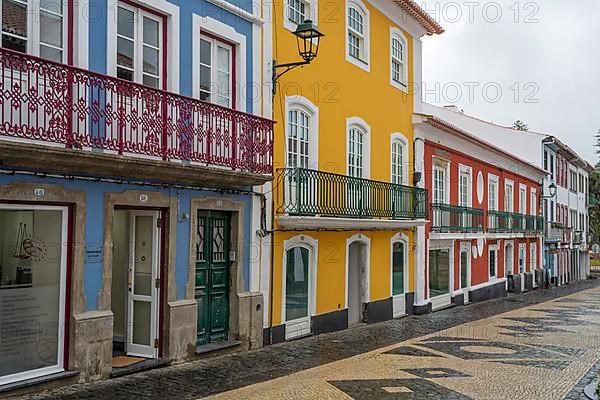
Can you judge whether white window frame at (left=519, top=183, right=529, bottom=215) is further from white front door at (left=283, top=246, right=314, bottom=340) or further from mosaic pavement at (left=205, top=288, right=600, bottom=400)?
white front door at (left=283, top=246, right=314, bottom=340)

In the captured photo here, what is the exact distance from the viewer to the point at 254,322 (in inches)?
436

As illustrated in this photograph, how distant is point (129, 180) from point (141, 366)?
2455 millimetres

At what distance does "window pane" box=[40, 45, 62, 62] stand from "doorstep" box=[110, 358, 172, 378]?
388 cm

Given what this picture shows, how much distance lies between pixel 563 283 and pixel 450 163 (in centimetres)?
2237

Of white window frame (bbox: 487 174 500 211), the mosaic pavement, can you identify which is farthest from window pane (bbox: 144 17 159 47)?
white window frame (bbox: 487 174 500 211)

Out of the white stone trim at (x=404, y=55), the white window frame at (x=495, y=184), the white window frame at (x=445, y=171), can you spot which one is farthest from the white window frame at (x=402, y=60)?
the white window frame at (x=495, y=184)

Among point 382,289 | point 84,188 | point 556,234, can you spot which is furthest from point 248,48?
point 556,234

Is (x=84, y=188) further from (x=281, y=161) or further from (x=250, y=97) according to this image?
(x=281, y=161)

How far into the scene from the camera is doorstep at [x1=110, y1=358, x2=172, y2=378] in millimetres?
8459

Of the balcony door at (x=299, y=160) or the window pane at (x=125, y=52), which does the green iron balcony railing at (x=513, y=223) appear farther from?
the window pane at (x=125, y=52)

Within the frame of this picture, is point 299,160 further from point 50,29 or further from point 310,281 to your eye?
point 50,29

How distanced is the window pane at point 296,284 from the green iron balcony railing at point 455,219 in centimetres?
707

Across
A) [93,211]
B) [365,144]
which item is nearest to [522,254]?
[365,144]

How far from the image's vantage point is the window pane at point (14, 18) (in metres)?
7.36
